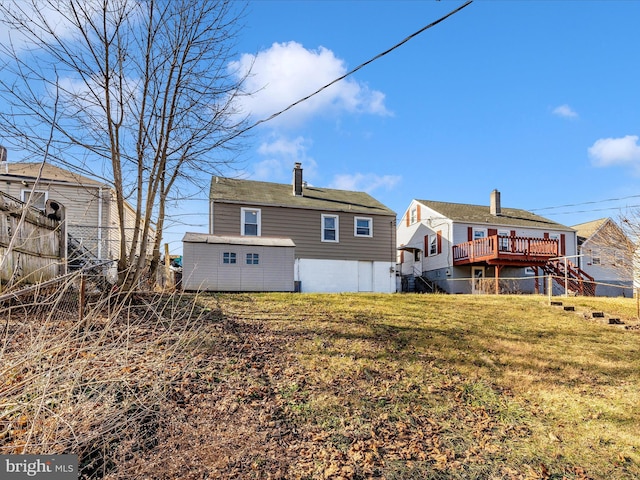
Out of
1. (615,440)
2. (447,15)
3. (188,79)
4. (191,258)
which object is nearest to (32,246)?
(188,79)

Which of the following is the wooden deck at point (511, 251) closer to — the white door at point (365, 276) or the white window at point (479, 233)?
the white window at point (479, 233)

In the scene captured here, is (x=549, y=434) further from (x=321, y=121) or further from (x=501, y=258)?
(x=501, y=258)

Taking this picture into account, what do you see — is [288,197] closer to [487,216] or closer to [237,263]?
[237,263]

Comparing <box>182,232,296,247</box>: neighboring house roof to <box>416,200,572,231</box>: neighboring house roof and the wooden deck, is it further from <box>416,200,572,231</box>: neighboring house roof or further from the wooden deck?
<box>416,200,572,231</box>: neighboring house roof

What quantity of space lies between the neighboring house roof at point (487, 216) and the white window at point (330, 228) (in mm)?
8512

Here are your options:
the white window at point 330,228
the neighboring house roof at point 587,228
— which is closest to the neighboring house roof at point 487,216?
the neighboring house roof at point 587,228

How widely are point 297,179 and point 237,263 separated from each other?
814cm

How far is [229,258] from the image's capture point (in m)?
14.3

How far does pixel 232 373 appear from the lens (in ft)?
18.4

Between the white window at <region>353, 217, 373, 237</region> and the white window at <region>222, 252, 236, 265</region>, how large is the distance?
313 inches

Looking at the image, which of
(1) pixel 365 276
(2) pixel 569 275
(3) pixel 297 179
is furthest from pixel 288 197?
(2) pixel 569 275

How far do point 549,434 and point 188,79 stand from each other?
8859mm

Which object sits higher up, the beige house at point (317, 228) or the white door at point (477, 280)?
the beige house at point (317, 228)

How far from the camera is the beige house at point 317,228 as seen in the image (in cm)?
1866
